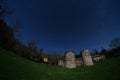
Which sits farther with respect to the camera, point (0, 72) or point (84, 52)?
point (84, 52)

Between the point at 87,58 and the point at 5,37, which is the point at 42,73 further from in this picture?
the point at 87,58

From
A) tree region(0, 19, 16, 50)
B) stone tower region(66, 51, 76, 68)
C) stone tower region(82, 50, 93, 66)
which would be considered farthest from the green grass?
stone tower region(82, 50, 93, 66)

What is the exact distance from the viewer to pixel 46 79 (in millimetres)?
21312

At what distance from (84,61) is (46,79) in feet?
89.5

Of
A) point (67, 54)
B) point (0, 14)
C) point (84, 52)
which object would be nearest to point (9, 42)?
point (0, 14)

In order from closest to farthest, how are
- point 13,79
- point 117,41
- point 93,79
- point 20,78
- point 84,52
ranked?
point 13,79 → point 20,78 → point 93,79 → point 84,52 → point 117,41

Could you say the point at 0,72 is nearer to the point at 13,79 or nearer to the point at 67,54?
the point at 13,79

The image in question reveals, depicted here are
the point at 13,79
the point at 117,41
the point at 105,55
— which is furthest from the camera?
the point at 117,41

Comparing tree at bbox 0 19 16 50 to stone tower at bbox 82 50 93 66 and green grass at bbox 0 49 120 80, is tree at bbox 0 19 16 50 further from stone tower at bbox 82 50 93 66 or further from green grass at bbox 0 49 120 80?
stone tower at bbox 82 50 93 66

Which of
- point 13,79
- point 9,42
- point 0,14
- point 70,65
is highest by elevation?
point 0,14

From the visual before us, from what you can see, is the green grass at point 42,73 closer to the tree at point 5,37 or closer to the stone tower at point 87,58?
the tree at point 5,37

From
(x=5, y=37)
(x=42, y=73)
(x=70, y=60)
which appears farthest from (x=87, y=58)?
(x=42, y=73)

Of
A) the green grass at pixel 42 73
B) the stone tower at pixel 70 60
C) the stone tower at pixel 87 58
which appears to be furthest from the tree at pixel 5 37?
the stone tower at pixel 87 58

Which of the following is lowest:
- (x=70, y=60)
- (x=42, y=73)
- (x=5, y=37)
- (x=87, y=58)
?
(x=42, y=73)
